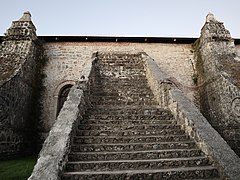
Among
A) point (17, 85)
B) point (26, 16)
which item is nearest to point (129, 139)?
point (17, 85)

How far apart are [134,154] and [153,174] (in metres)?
0.68

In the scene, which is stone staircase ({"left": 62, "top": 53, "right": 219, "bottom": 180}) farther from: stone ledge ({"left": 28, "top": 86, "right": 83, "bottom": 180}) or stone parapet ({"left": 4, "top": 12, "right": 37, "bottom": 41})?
stone parapet ({"left": 4, "top": 12, "right": 37, "bottom": 41})

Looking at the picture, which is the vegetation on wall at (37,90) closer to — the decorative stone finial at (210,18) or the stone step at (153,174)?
the stone step at (153,174)

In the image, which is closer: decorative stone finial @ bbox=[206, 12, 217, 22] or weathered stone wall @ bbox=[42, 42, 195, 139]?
weathered stone wall @ bbox=[42, 42, 195, 139]

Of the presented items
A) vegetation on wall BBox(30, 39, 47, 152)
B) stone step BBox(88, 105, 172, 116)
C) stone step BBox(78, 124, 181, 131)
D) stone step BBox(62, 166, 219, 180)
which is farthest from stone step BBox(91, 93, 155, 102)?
vegetation on wall BBox(30, 39, 47, 152)

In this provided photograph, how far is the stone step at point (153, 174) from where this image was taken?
3.32 metres

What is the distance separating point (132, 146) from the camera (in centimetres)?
434

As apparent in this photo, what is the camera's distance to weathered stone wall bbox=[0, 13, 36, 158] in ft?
24.9

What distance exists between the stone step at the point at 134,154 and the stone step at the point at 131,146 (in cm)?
23

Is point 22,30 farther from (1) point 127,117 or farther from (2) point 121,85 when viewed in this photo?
(1) point 127,117

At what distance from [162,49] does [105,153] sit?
9490 mm

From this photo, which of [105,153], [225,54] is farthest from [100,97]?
[225,54]

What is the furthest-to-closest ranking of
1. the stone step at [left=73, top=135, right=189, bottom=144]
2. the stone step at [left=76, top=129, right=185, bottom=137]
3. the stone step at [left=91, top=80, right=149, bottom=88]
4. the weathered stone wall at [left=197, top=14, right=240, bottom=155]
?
the weathered stone wall at [left=197, top=14, right=240, bottom=155], the stone step at [left=91, top=80, right=149, bottom=88], the stone step at [left=76, top=129, right=185, bottom=137], the stone step at [left=73, top=135, right=189, bottom=144]

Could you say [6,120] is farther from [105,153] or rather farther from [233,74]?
[233,74]
